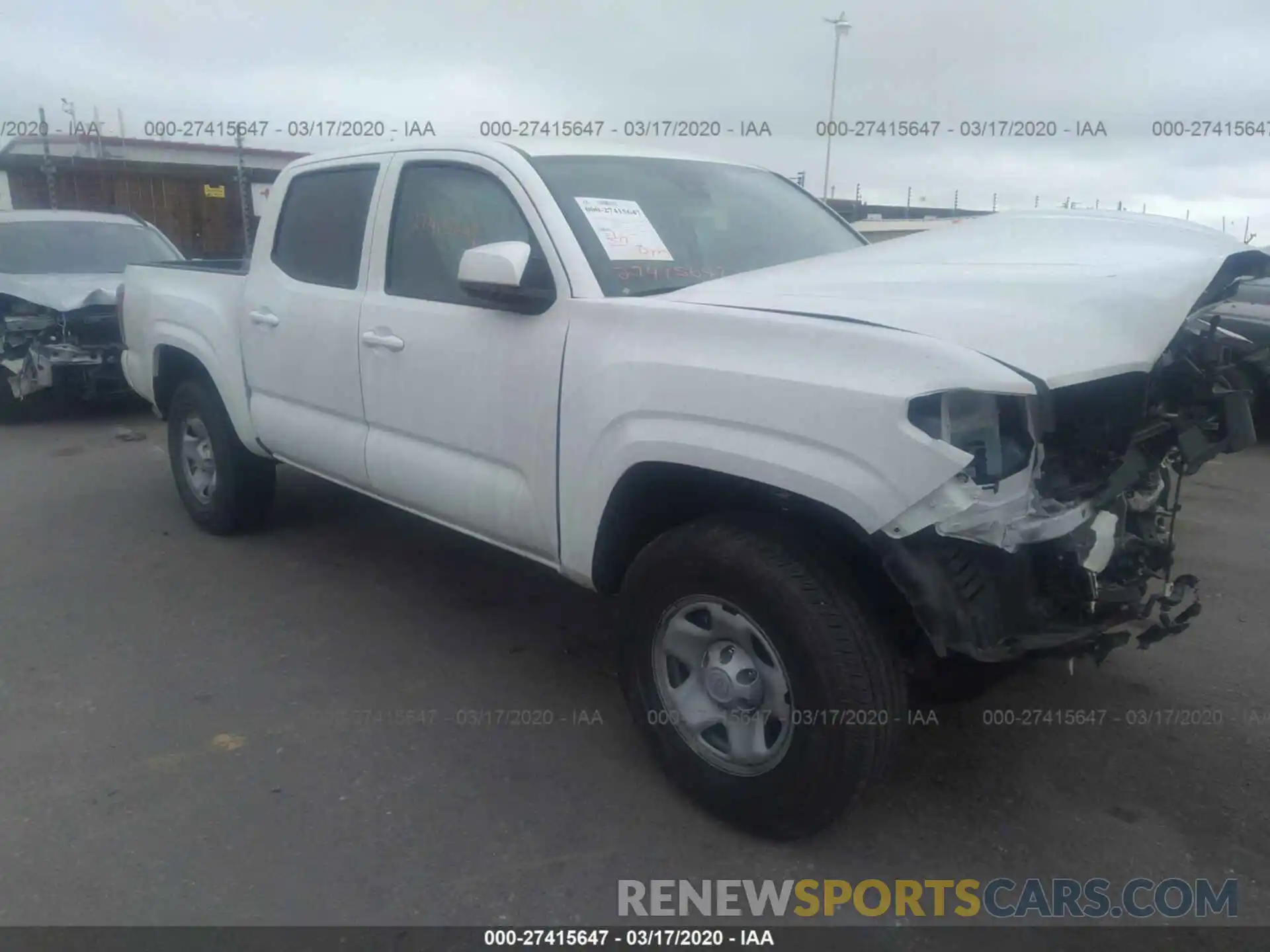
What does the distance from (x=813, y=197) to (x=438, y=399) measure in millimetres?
1919

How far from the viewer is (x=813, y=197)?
4.43 metres

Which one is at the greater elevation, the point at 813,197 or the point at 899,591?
the point at 813,197

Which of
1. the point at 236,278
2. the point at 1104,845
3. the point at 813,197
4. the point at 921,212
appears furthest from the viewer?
the point at 921,212

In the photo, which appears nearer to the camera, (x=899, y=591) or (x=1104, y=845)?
(x=899, y=591)

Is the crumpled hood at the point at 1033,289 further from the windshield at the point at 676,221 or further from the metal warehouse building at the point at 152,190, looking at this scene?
the metal warehouse building at the point at 152,190

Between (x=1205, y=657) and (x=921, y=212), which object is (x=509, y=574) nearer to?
(x=1205, y=657)

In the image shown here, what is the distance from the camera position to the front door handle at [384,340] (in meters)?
3.77

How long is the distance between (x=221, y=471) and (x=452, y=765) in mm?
2645

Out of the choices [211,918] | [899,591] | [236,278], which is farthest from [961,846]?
[236,278]

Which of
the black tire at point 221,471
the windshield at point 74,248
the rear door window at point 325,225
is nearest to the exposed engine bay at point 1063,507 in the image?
the rear door window at point 325,225

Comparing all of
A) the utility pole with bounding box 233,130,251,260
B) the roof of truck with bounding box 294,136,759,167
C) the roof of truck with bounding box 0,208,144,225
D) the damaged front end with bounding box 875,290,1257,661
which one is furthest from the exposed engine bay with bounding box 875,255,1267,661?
the utility pole with bounding box 233,130,251,260

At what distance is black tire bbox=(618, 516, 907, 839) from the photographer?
2.55 m

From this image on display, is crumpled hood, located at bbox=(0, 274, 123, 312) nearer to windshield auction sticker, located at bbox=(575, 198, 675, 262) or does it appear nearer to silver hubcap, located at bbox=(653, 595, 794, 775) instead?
windshield auction sticker, located at bbox=(575, 198, 675, 262)

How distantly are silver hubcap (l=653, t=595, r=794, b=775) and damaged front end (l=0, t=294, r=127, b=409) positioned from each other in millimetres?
6981
